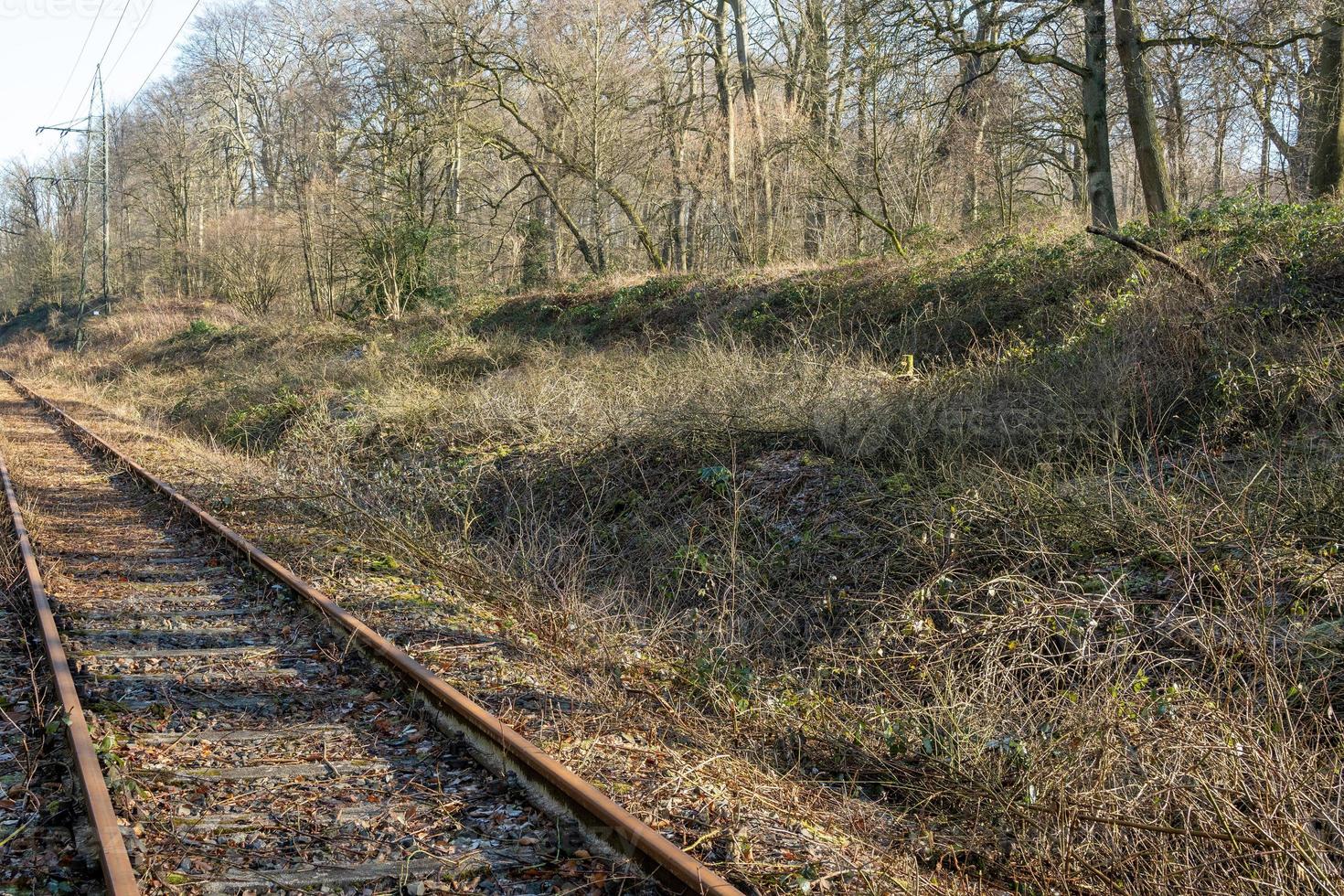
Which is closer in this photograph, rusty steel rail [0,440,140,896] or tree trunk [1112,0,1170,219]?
rusty steel rail [0,440,140,896]

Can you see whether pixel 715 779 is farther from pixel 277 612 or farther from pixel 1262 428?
pixel 1262 428

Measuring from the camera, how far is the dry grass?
13.0 ft

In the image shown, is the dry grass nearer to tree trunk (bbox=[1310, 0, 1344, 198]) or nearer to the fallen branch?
the fallen branch

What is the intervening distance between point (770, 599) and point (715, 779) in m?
2.63

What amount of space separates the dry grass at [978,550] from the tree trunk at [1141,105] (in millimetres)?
2558

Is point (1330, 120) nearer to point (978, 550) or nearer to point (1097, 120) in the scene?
point (1097, 120)

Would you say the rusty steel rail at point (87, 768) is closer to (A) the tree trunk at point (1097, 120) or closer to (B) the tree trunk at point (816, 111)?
(A) the tree trunk at point (1097, 120)

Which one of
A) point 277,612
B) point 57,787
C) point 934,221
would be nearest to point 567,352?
point 934,221

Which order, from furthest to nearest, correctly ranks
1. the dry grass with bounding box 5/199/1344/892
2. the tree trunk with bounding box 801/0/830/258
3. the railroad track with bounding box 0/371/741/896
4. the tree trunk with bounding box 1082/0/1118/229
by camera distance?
the tree trunk with bounding box 801/0/830/258 → the tree trunk with bounding box 1082/0/1118/229 → the dry grass with bounding box 5/199/1344/892 → the railroad track with bounding box 0/371/741/896

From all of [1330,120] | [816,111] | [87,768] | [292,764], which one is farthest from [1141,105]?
[87,768]

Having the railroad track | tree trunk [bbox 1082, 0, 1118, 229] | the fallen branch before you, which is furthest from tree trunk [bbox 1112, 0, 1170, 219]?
the railroad track

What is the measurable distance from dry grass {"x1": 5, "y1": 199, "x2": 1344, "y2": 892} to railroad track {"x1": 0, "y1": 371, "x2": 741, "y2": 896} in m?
0.74

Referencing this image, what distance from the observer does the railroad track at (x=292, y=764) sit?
3.61 meters

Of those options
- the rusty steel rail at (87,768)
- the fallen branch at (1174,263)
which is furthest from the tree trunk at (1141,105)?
the rusty steel rail at (87,768)
